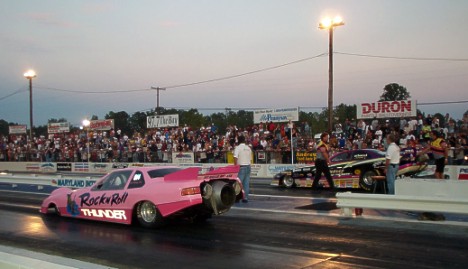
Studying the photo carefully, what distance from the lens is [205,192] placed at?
9047mm

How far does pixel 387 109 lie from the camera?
2603 cm

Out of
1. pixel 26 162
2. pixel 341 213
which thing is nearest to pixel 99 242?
pixel 341 213

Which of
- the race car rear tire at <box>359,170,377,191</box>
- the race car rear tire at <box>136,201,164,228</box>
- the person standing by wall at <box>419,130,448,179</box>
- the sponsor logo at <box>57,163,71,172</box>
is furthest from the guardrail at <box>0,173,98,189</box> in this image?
the sponsor logo at <box>57,163,71,172</box>

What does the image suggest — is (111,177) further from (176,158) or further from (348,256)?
(176,158)

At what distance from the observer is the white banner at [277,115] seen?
27.5m

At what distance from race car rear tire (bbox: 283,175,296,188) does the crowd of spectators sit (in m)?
5.34

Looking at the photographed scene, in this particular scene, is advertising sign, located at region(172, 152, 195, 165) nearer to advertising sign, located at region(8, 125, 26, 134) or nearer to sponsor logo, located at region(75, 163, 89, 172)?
sponsor logo, located at region(75, 163, 89, 172)

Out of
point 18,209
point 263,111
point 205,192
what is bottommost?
point 18,209

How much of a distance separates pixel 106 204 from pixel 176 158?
1993 cm

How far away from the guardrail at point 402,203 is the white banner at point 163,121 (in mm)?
26730

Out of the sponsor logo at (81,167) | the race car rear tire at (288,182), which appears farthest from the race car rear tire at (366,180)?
the sponsor logo at (81,167)

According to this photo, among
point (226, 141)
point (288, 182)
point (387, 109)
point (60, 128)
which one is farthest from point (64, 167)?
point (288, 182)

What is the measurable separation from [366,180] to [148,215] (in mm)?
8941

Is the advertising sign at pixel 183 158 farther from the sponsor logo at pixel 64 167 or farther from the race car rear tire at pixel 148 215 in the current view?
the race car rear tire at pixel 148 215
